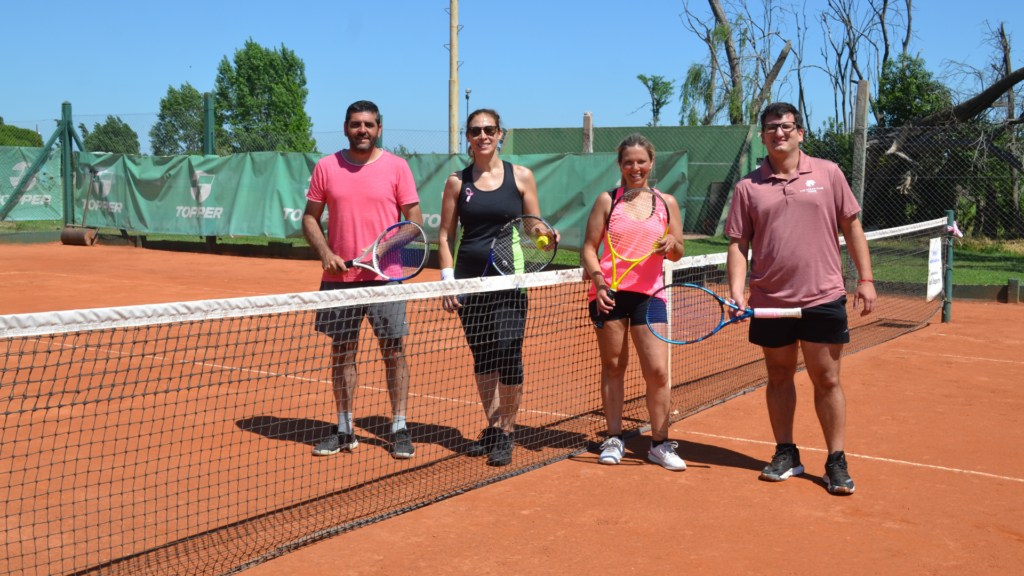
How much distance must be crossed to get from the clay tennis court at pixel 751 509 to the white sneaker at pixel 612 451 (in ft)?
0.17

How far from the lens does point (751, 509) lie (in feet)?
12.6

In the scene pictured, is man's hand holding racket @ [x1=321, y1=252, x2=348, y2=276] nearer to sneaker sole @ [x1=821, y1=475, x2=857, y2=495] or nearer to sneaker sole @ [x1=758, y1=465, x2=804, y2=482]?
sneaker sole @ [x1=758, y1=465, x2=804, y2=482]

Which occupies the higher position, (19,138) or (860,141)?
(19,138)

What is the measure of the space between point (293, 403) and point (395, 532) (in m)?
2.30

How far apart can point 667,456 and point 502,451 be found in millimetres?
850

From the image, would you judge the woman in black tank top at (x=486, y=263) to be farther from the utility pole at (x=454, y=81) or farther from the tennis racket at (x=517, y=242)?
the utility pole at (x=454, y=81)

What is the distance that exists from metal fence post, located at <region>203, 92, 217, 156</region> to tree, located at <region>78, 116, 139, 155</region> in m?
1.87

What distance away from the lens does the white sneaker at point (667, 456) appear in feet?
14.4

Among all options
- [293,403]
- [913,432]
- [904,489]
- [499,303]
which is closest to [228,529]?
[499,303]

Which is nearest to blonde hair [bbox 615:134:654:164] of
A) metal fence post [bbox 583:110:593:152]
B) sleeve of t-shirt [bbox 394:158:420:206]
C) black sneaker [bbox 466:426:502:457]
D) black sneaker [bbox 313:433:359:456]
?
sleeve of t-shirt [bbox 394:158:420:206]

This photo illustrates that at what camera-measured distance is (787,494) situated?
4.05 meters

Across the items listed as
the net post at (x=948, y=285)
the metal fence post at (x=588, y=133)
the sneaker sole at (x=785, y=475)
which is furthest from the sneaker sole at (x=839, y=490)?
the metal fence post at (x=588, y=133)

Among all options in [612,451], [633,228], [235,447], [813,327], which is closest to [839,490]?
[813,327]

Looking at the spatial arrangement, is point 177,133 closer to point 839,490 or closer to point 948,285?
point 948,285
